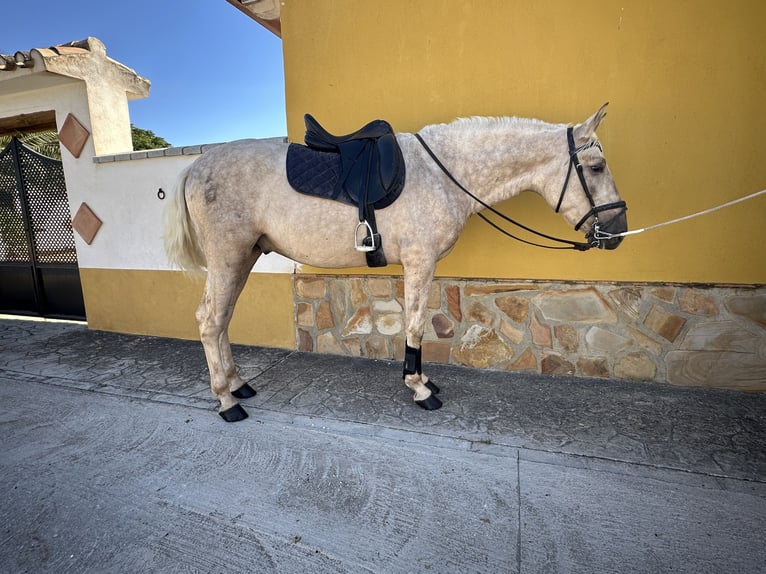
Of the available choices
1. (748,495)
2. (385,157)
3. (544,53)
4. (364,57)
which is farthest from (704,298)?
(364,57)

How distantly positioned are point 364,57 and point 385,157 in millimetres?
1487

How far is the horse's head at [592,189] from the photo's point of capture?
2.35 meters

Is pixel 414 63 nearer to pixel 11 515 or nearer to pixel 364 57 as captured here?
pixel 364 57

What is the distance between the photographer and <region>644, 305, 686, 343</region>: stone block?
2904mm

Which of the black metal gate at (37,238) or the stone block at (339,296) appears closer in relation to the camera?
the stone block at (339,296)

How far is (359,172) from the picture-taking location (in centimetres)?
254

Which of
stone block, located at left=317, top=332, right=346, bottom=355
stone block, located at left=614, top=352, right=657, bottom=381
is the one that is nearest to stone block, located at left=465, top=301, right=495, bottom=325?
stone block, located at left=614, top=352, right=657, bottom=381

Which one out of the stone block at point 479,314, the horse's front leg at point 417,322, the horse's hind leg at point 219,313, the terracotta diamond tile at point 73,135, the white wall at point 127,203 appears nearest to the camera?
the horse's front leg at point 417,322

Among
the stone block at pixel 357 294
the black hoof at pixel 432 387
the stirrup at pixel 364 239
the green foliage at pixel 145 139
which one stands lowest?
the black hoof at pixel 432 387

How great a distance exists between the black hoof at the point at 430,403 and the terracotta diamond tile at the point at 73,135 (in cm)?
477

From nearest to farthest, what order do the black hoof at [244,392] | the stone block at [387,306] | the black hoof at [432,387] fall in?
the black hoof at [432,387]
the black hoof at [244,392]
the stone block at [387,306]

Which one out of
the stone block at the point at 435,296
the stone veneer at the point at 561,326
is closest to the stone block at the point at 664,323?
the stone veneer at the point at 561,326

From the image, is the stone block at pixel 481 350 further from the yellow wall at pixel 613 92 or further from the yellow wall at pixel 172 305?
the yellow wall at pixel 172 305

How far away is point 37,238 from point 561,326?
6613 mm
